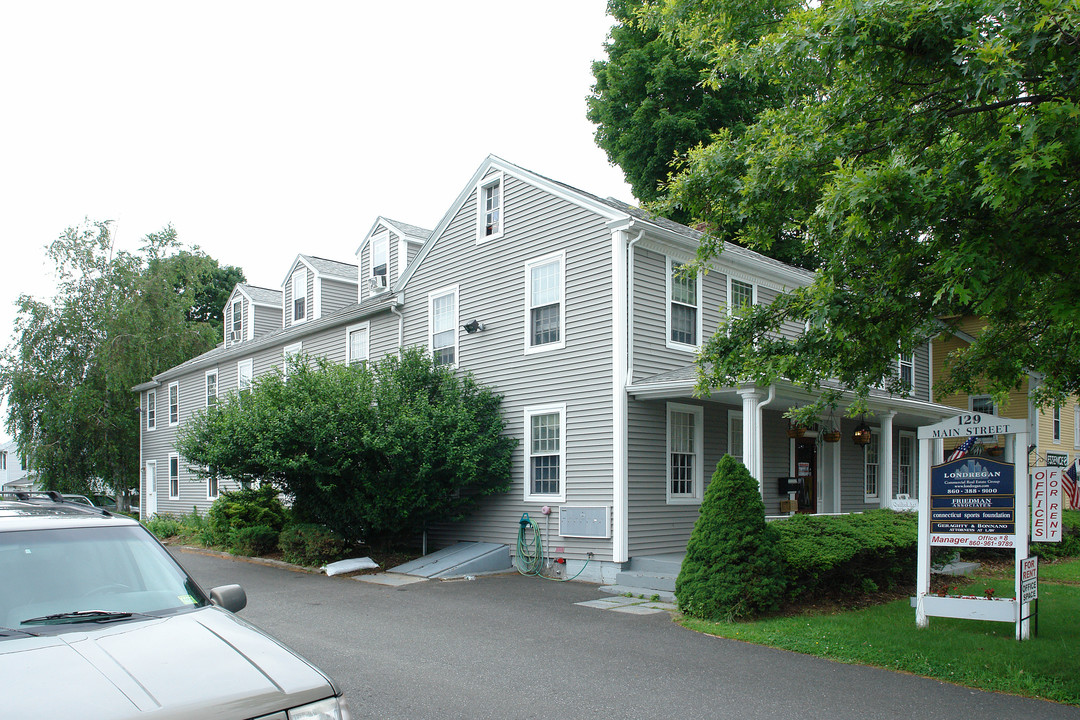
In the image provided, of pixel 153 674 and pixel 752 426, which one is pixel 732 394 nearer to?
pixel 752 426

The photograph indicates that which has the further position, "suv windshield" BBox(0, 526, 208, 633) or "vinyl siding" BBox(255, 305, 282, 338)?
"vinyl siding" BBox(255, 305, 282, 338)

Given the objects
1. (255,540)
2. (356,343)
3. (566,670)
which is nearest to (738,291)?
(356,343)

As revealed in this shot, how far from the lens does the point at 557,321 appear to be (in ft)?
49.5

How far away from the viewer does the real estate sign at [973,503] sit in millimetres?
8703

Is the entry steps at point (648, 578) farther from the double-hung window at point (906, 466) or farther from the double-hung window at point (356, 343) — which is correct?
the double-hung window at point (356, 343)

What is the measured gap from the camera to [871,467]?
63.3ft

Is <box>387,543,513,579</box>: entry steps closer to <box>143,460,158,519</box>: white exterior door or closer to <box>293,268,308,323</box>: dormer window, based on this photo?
<box>293,268,308,323</box>: dormer window

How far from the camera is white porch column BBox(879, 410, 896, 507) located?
15828mm

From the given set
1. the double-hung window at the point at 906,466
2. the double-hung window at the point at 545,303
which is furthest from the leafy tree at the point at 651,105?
the double-hung window at the point at 545,303

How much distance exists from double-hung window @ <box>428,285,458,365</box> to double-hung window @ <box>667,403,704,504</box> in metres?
5.02

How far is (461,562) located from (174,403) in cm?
1989

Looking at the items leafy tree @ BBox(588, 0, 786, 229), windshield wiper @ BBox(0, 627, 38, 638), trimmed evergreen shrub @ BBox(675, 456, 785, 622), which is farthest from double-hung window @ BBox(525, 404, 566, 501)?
leafy tree @ BBox(588, 0, 786, 229)

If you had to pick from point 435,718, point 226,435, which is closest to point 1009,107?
point 435,718

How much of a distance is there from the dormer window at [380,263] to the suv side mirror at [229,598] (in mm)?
16106
